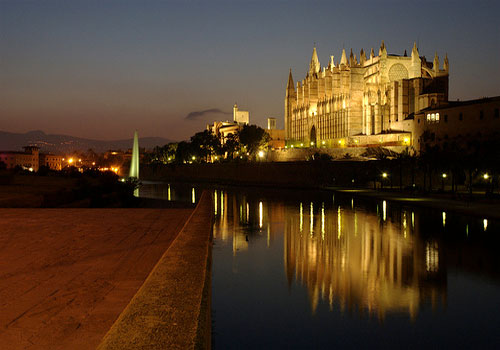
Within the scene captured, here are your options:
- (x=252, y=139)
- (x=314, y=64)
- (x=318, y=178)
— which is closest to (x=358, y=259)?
(x=318, y=178)

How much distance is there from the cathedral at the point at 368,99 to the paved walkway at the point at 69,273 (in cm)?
5706

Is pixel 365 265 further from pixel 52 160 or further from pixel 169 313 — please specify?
pixel 52 160

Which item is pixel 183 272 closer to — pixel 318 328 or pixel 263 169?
pixel 318 328

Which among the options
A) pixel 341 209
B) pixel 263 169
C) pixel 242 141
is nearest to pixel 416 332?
pixel 341 209

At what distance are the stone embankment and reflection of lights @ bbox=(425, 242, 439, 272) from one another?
22.4 feet

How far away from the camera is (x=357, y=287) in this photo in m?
9.63

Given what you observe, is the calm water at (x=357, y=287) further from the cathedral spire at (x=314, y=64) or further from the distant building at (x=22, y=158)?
the distant building at (x=22, y=158)

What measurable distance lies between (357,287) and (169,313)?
20.1 ft

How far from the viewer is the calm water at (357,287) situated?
23.3 feet

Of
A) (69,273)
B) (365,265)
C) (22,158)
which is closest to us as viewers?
(69,273)

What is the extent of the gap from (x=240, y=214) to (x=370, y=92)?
58.8 meters

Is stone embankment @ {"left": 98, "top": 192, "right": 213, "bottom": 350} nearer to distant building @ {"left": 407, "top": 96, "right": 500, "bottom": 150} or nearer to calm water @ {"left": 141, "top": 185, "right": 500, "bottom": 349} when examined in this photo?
calm water @ {"left": 141, "top": 185, "right": 500, "bottom": 349}

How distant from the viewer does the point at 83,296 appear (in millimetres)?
6164

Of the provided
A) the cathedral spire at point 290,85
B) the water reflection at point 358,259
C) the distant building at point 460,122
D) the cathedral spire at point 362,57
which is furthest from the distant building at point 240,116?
the water reflection at point 358,259
